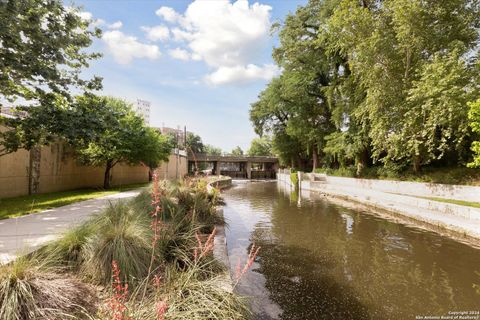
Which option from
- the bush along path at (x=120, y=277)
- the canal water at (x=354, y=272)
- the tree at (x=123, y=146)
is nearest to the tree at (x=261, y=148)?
the tree at (x=123, y=146)

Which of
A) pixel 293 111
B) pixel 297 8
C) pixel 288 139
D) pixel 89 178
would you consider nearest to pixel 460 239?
pixel 89 178

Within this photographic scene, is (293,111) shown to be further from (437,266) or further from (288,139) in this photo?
(437,266)

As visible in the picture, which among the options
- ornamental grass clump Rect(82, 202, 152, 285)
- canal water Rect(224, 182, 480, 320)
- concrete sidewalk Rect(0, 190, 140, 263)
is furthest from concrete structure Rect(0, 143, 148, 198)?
ornamental grass clump Rect(82, 202, 152, 285)

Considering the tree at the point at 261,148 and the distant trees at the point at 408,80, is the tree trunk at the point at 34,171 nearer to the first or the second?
the distant trees at the point at 408,80

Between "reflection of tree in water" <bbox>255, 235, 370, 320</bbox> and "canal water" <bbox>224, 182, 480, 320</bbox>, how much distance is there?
0.6 inches

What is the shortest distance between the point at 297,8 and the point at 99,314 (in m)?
29.5

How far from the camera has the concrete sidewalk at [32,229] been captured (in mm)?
3967

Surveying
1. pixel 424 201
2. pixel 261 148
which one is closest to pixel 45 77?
pixel 424 201

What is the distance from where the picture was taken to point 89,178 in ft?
55.3

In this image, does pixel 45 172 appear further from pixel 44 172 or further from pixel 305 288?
pixel 305 288

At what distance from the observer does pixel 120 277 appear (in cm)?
327

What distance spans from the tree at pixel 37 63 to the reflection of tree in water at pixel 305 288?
299 inches

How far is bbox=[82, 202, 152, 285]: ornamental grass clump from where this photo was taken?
335 cm

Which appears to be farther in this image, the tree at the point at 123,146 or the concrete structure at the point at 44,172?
the tree at the point at 123,146
